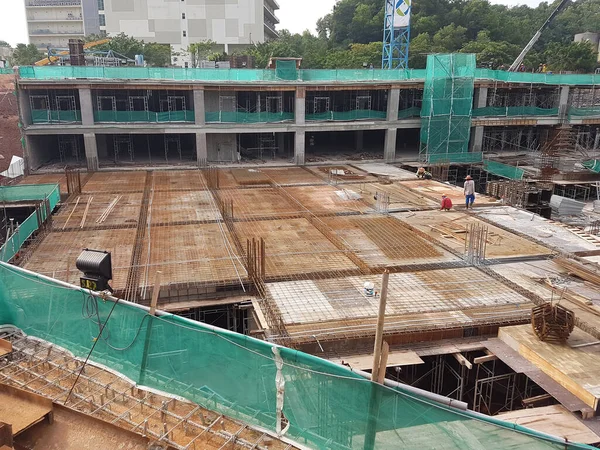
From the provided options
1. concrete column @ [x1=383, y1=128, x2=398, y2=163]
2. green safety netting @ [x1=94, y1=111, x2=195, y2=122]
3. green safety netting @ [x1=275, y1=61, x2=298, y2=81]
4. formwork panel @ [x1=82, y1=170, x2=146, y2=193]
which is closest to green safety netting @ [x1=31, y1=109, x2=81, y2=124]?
green safety netting @ [x1=94, y1=111, x2=195, y2=122]

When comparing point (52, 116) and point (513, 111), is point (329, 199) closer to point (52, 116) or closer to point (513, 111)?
point (52, 116)

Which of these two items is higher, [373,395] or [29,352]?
[373,395]

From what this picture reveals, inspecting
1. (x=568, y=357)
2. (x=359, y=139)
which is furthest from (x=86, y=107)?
(x=568, y=357)

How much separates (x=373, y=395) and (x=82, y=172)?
85.0 ft

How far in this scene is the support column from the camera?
32250 mm

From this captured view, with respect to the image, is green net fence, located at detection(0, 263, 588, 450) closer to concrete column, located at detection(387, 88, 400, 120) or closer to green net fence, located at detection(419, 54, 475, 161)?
green net fence, located at detection(419, 54, 475, 161)

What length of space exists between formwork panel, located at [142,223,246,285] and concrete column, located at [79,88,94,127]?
14256mm

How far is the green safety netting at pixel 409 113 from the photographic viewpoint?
32.5 meters

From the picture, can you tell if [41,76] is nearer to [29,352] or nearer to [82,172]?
[82,172]

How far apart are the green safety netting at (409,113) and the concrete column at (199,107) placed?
12505mm

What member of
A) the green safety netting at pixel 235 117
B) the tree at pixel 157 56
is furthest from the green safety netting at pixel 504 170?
the tree at pixel 157 56

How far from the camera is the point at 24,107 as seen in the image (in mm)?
27391

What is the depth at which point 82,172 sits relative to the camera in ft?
90.0

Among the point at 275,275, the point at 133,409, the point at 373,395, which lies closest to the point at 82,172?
the point at 275,275
